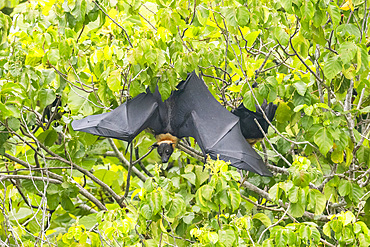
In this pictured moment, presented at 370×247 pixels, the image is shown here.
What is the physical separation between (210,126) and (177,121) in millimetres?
232

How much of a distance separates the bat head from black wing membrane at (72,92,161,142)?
0.14m

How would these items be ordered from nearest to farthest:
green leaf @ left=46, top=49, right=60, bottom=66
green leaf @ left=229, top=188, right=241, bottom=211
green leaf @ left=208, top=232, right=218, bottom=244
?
1. green leaf @ left=208, top=232, right=218, bottom=244
2. green leaf @ left=229, top=188, right=241, bottom=211
3. green leaf @ left=46, top=49, right=60, bottom=66

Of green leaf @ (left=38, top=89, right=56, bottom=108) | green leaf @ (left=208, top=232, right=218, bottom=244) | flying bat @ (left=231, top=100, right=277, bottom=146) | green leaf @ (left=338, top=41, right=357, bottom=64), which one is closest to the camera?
green leaf @ (left=208, top=232, right=218, bottom=244)

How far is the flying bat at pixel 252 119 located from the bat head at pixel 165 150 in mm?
556

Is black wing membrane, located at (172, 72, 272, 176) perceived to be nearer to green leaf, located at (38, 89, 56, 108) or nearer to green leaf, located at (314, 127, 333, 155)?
green leaf, located at (314, 127, 333, 155)

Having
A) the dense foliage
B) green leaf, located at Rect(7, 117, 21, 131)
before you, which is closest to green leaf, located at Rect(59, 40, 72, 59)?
the dense foliage

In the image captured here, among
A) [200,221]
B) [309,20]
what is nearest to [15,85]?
[200,221]

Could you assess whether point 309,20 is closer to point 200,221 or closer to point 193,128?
point 193,128

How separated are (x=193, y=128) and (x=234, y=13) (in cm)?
80

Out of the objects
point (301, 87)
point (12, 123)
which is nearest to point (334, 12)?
point (301, 87)

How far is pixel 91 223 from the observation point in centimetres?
432

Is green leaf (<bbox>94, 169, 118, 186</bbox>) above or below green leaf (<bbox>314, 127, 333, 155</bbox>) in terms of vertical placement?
below

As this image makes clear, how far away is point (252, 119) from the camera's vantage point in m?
3.65

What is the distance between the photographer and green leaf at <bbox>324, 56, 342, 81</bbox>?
125 inches
